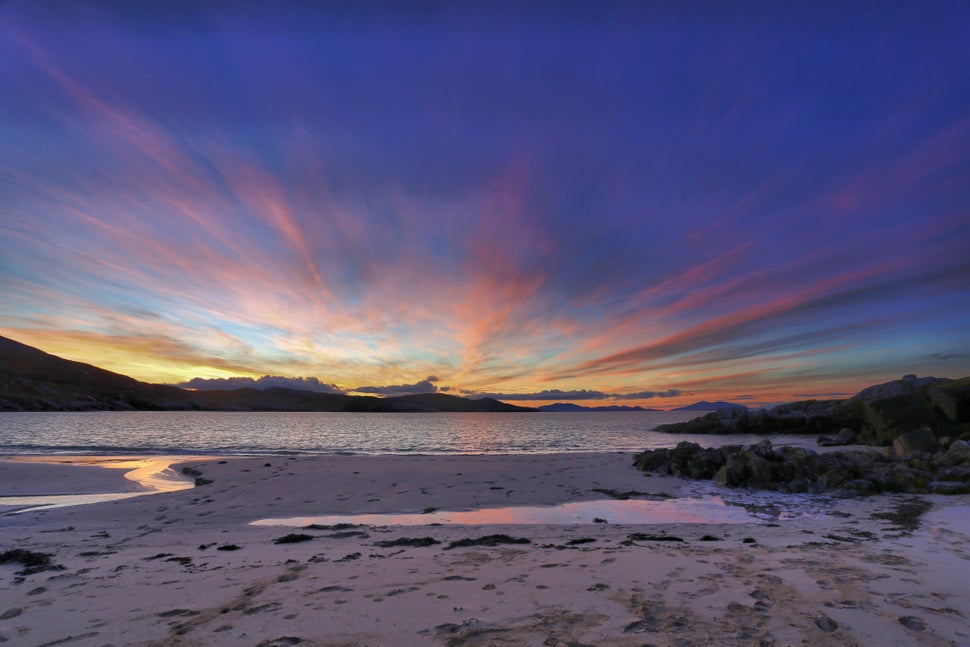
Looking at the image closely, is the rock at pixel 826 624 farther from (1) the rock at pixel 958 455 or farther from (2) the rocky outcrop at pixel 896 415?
(2) the rocky outcrop at pixel 896 415

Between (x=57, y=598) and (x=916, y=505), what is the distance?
66.5 ft

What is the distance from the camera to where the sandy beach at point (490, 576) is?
4.86 meters

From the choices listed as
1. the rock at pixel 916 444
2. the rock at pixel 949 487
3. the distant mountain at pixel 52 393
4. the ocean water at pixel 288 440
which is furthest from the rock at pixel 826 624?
the distant mountain at pixel 52 393

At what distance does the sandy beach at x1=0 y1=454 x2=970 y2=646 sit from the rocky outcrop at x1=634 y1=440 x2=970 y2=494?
1.37 metres

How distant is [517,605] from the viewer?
552cm

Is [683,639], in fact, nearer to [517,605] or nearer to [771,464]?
[517,605]

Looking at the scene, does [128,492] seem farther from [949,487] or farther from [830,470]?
[949,487]

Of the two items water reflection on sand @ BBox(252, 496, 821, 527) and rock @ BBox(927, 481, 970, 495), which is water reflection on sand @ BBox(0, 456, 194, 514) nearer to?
water reflection on sand @ BBox(252, 496, 821, 527)

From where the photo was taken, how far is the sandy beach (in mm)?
4855

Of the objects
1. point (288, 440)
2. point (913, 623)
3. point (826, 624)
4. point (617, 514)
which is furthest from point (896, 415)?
point (288, 440)

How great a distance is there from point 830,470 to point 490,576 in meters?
16.1

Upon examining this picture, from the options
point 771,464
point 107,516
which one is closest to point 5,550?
point 107,516

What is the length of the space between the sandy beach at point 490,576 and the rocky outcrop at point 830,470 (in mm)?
1372

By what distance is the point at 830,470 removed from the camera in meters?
16.4
